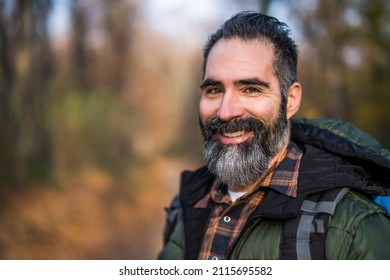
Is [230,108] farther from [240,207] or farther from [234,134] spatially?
[240,207]

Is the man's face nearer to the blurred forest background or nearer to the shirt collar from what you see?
the shirt collar

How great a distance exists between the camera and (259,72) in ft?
6.59

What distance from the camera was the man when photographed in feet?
5.45

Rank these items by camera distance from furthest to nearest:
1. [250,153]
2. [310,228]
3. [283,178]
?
[250,153]
[283,178]
[310,228]

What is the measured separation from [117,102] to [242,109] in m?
5.54

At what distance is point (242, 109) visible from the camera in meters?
2.02

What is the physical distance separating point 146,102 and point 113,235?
2657mm

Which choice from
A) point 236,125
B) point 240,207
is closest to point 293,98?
point 236,125

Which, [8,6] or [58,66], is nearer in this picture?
[8,6]

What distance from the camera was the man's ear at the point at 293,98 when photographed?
2.20 meters

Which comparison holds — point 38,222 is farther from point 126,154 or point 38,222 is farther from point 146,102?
point 146,102

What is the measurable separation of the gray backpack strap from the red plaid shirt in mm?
145
